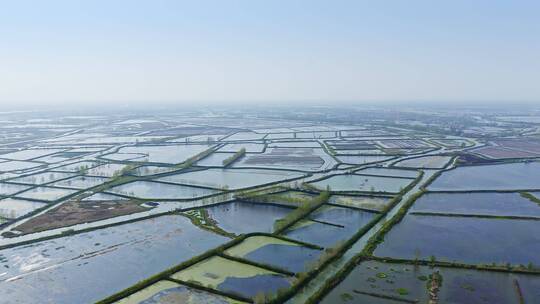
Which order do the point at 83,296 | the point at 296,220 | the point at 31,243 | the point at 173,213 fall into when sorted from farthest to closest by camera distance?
the point at 173,213
the point at 296,220
the point at 31,243
the point at 83,296

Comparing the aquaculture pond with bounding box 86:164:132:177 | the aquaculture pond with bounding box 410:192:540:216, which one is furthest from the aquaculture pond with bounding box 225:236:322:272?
the aquaculture pond with bounding box 86:164:132:177

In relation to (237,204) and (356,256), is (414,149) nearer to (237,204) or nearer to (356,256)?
(237,204)

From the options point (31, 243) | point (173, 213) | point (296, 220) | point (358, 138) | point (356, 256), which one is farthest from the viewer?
point (358, 138)

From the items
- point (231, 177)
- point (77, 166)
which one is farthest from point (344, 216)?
point (77, 166)

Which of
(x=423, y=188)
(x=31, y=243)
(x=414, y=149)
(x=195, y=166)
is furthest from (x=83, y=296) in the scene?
(x=414, y=149)

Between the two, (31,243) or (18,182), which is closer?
(31,243)

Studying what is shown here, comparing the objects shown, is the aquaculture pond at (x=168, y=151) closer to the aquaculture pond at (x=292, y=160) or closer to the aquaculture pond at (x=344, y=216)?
the aquaculture pond at (x=292, y=160)

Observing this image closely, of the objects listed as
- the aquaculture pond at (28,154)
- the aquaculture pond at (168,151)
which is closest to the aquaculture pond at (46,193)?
the aquaculture pond at (168,151)
